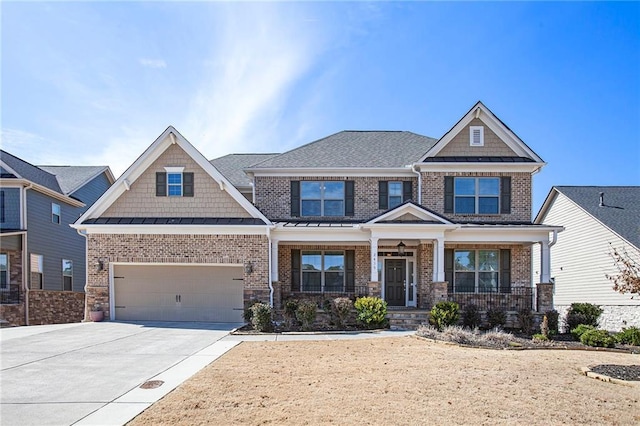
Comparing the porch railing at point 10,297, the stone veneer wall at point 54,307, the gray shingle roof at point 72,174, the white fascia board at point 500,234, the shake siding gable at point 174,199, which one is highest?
the gray shingle roof at point 72,174

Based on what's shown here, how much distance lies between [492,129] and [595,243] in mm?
8029

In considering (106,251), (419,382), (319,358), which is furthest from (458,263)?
(106,251)

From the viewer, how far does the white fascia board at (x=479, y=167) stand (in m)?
17.3

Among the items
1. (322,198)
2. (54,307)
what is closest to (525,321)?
(322,198)

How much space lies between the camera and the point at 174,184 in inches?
648

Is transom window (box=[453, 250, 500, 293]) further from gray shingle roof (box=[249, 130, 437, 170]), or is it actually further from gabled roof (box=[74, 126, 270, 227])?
gabled roof (box=[74, 126, 270, 227])

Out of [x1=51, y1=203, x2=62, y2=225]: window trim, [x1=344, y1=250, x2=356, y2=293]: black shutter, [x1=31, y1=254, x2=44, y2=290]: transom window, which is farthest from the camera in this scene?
[x1=51, y1=203, x2=62, y2=225]: window trim

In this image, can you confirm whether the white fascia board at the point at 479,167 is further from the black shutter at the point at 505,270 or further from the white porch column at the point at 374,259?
the white porch column at the point at 374,259

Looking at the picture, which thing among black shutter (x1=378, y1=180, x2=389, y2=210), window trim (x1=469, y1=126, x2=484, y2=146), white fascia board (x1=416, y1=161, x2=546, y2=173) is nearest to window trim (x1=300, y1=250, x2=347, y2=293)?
black shutter (x1=378, y1=180, x2=389, y2=210)

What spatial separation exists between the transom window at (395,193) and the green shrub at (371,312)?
5.06 meters

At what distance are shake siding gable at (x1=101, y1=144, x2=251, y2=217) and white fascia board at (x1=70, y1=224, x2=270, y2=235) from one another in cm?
68

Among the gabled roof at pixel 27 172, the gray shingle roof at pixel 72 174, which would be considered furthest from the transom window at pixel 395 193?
the gray shingle roof at pixel 72 174

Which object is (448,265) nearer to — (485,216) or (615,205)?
(485,216)

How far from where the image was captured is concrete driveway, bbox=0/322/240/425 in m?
5.95
